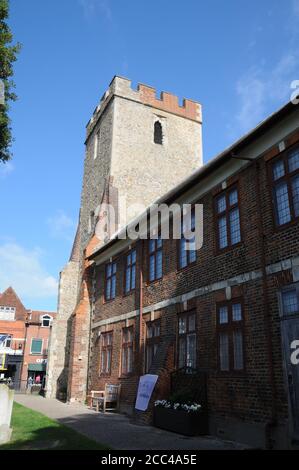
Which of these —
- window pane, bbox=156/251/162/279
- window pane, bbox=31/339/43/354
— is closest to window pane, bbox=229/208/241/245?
window pane, bbox=156/251/162/279

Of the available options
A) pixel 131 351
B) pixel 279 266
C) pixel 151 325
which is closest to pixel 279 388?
pixel 279 266

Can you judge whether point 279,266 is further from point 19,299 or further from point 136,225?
point 19,299

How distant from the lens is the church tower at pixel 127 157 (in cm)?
2548

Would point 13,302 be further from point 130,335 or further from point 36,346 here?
point 130,335

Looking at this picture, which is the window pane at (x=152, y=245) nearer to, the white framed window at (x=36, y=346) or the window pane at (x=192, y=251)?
the window pane at (x=192, y=251)

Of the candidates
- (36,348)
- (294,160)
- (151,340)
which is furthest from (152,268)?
(36,348)

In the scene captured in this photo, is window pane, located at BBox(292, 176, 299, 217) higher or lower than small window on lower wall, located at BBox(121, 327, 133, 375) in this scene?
higher

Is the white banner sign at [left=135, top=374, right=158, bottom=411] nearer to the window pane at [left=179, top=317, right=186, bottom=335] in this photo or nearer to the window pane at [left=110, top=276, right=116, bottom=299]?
the window pane at [left=179, top=317, right=186, bottom=335]

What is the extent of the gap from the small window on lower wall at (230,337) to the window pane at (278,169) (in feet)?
10.7

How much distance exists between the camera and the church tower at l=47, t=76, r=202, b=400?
25.5m

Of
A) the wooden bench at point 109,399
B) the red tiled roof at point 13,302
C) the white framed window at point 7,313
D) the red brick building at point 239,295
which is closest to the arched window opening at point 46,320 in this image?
the red tiled roof at point 13,302

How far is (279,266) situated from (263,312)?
3.72ft

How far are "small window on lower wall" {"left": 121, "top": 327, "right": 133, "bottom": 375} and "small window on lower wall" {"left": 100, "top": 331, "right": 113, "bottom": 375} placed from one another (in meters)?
1.47
